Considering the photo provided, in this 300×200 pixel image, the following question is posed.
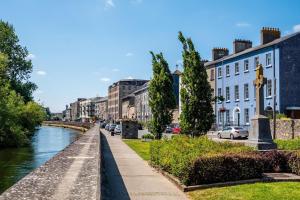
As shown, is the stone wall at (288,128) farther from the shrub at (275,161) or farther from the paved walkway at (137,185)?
the shrub at (275,161)

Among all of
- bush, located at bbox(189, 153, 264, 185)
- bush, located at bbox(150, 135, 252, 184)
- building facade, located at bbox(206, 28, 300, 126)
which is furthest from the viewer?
building facade, located at bbox(206, 28, 300, 126)

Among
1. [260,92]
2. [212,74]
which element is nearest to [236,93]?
[212,74]

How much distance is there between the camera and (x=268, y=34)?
166 ft

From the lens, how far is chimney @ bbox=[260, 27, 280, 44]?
50188 mm

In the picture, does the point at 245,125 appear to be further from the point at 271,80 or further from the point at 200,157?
the point at 200,157

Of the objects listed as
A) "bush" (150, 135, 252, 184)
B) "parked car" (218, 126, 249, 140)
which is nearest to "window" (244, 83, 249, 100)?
"parked car" (218, 126, 249, 140)

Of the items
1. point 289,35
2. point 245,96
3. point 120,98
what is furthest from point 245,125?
point 120,98

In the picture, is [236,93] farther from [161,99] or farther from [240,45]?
[161,99]

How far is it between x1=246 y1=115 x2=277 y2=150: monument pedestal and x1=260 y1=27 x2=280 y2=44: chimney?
3242 centimetres

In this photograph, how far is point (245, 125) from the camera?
52031 mm

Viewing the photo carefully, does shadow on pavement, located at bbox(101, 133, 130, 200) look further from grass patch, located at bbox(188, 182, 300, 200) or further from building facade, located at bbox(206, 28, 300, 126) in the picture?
building facade, located at bbox(206, 28, 300, 126)

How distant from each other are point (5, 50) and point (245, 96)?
138ft

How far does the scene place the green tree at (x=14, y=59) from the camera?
72.0 meters

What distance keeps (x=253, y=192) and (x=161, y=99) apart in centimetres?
2498
